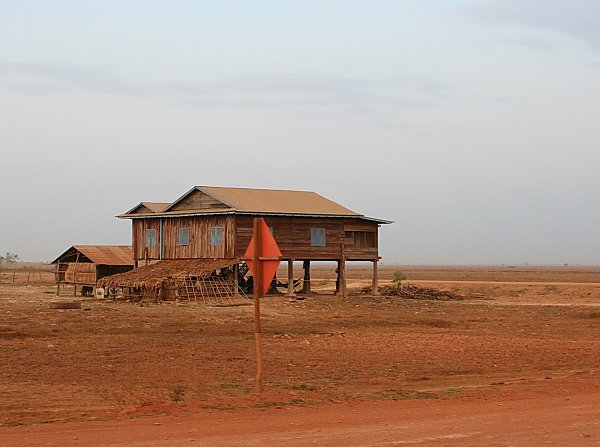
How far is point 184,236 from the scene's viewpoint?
49375 millimetres

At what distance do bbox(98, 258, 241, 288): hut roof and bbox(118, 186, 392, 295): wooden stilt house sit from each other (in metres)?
0.63

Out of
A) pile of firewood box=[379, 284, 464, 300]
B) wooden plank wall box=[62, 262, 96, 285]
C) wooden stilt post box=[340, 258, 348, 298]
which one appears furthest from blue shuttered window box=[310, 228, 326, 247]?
wooden plank wall box=[62, 262, 96, 285]

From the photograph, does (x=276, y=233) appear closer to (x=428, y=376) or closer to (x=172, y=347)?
(x=172, y=347)

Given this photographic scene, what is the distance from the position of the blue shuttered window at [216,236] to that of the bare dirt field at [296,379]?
382 inches

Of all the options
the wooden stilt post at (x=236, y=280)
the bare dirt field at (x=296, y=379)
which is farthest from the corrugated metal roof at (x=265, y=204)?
the bare dirt field at (x=296, y=379)

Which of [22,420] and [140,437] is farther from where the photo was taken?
[22,420]

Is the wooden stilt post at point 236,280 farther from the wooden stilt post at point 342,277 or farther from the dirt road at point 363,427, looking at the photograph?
the dirt road at point 363,427

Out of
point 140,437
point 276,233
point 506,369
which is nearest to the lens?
point 140,437

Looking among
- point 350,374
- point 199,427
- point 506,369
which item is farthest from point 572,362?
point 199,427

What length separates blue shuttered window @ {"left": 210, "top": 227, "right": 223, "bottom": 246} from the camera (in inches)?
1838

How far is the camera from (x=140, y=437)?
1096 cm

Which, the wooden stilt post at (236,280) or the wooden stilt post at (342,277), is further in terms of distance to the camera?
the wooden stilt post at (342,277)

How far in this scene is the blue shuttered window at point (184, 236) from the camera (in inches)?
1932

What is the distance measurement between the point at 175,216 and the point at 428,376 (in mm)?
32490
